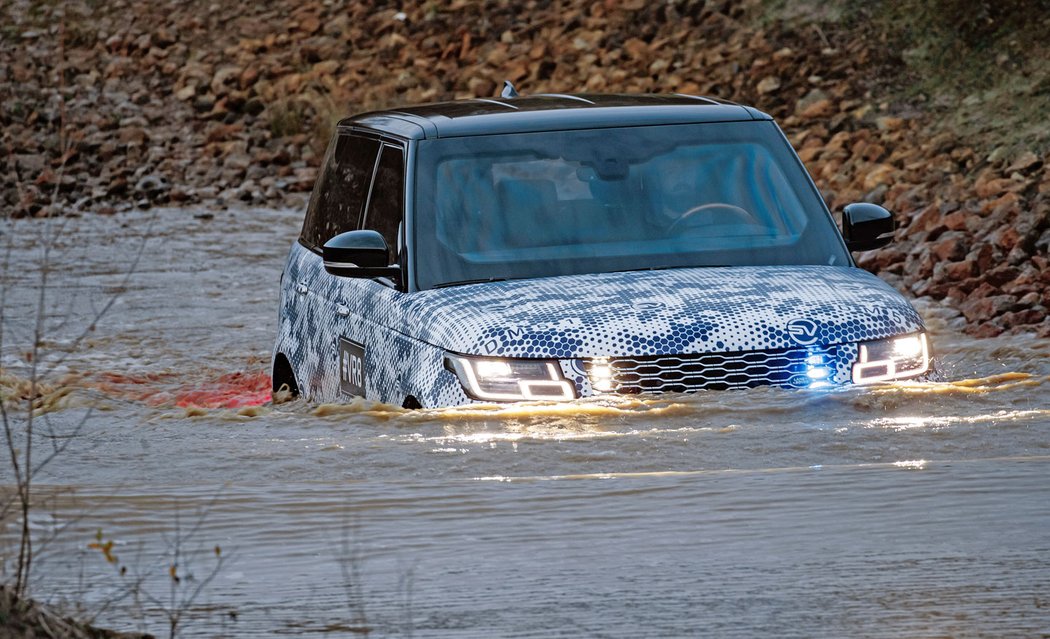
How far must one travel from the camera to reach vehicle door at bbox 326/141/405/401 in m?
6.69

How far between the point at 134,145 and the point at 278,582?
2060 centimetres

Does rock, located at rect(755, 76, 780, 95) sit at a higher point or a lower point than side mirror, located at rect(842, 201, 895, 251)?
higher

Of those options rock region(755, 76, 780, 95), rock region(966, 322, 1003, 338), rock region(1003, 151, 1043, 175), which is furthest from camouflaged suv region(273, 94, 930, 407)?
rock region(755, 76, 780, 95)

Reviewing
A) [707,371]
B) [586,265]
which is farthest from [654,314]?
[586,265]

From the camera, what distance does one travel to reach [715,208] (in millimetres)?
7109

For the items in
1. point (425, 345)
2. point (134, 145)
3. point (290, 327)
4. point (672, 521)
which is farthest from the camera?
point (134, 145)

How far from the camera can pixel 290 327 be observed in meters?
8.14

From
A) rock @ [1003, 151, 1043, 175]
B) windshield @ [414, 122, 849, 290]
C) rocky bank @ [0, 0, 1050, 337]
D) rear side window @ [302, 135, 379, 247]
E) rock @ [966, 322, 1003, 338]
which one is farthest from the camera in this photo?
rocky bank @ [0, 0, 1050, 337]

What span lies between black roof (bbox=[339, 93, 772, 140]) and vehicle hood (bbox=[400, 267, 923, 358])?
77 cm

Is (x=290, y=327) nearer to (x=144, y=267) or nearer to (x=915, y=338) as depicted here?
(x=915, y=338)

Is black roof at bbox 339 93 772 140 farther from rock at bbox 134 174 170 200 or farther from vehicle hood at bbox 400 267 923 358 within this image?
rock at bbox 134 174 170 200

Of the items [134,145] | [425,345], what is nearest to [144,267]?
[134,145]

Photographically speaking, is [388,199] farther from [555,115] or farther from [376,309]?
[555,115]

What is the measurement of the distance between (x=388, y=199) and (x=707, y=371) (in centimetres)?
171
